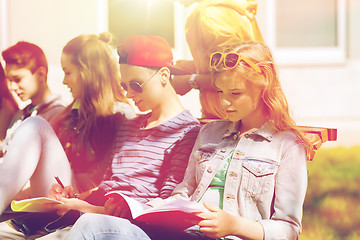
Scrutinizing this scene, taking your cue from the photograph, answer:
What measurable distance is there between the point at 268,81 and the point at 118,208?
0.80m

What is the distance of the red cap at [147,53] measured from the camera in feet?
8.44

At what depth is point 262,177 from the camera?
6.64 ft

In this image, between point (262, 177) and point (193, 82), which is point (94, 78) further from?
point (262, 177)

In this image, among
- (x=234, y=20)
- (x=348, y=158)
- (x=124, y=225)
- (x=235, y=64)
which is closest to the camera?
(x=124, y=225)

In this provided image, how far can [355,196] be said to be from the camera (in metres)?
4.18

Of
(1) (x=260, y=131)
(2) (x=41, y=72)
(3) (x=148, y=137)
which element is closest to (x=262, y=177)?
(1) (x=260, y=131)

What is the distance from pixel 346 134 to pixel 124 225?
A: 4.61 meters

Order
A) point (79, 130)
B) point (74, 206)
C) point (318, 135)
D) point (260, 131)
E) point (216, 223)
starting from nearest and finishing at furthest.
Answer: point (216, 223) < point (260, 131) < point (318, 135) < point (74, 206) < point (79, 130)

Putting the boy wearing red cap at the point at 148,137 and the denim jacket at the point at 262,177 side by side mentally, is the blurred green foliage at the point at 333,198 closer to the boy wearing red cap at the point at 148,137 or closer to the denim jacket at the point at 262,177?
the boy wearing red cap at the point at 148,137

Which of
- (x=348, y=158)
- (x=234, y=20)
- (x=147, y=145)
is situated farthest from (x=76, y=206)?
(x=348, y=158)

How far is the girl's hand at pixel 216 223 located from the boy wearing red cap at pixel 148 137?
1.88 feet

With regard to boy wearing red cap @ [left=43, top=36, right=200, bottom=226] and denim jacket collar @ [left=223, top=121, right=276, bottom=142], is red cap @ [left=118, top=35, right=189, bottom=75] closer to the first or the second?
boy wearing red cap @ [left=43, top=36, right=200, bottom=226]

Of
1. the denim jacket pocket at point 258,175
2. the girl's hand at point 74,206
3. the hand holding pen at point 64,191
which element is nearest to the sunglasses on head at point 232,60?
the denim jacket pocket at point 258,175

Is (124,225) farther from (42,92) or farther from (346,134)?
(346,134)
